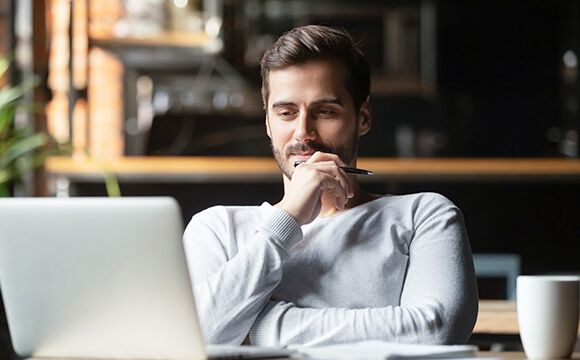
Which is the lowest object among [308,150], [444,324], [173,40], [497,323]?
[497,323]

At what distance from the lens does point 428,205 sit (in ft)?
4.74

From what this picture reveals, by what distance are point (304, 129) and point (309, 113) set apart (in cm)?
4

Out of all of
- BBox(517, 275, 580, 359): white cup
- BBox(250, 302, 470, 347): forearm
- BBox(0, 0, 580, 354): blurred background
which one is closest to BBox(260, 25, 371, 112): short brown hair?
BBox(250, 302, 470, 347): forearm

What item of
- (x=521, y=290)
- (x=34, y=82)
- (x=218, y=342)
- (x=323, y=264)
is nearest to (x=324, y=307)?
(x=323, y=264)

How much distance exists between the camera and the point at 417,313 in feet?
4.05

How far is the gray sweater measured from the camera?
124 centimetres

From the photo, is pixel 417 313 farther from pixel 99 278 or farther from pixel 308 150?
pixel 99 278

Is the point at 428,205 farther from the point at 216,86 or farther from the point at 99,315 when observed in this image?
the point at 216,86

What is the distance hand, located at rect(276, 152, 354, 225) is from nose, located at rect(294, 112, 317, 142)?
2.0 inches

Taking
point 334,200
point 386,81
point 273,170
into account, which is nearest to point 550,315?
point 334,200

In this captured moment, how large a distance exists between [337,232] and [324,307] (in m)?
0.14

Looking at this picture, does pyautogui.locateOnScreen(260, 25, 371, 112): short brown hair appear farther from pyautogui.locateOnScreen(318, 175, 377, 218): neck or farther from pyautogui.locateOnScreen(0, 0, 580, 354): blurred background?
pyautogui.locateOnScreen(0, 0, 580, 354): blurred background

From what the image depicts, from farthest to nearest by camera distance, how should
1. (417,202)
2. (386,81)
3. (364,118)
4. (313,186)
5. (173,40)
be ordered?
(386,81), (173,40), (364,118), (417,202), (313,186)

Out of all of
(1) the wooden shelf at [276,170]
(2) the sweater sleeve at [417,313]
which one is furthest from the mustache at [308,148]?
(1) the wooden shelf at [276,170]
